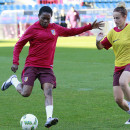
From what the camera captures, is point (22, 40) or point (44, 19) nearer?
point (44, 19)

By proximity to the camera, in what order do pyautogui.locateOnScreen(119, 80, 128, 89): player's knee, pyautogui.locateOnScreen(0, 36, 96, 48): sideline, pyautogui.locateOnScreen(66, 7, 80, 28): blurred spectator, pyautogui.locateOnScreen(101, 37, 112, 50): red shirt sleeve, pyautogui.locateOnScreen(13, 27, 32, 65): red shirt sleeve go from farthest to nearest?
1. pyautogui.locateOnScreen(66, 7, 80, 28): blurred spectator
2. pyautogui.locateOnScreen(0, 36, 96, 48): sideline
3. pyautogui.locateOnScreen(101, 37, 112, 50): red shirt sleeve
4. pyautogui.locateOnScreen(13, 27, 32, 65): red shirt sleeve
5. pyautogui.locateOnScreen(119, 80, 128, 89): player's knee

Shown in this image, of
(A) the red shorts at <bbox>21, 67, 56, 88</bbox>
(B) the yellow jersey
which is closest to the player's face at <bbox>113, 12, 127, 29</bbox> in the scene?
(B) the yellow jersey

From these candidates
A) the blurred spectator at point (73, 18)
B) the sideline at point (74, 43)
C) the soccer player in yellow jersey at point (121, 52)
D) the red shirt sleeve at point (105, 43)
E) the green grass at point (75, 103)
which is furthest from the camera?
the blurred spectator at point (73, 18)

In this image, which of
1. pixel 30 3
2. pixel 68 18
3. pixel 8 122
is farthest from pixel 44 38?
pixel 30 3

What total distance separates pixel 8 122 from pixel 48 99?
2.50 ft

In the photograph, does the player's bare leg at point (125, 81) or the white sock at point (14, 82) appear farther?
the white sock at point (14, 82)

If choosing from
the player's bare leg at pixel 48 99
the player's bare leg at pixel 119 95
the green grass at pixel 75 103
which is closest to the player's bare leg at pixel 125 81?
the player's bare leg at pixel 119 95

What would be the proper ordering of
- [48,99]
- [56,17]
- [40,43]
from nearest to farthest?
[48,99] < [40,43] < [56,17]

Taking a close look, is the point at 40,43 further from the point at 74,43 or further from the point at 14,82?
the point at 74,43

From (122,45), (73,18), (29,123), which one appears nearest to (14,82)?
(29,123)

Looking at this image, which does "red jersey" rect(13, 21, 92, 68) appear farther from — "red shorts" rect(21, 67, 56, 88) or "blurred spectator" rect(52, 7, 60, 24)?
"blurred spectator" rect(52, 7, 60, 24)

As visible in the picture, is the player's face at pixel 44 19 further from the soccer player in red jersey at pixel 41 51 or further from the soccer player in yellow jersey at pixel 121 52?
the soccer player in yellow jersey at pixel 121 52

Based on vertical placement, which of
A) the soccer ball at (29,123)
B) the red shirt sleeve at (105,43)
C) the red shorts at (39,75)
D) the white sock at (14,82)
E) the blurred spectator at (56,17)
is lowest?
the blurred spectator at (56,17)

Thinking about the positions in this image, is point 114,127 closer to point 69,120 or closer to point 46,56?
point 69,120
